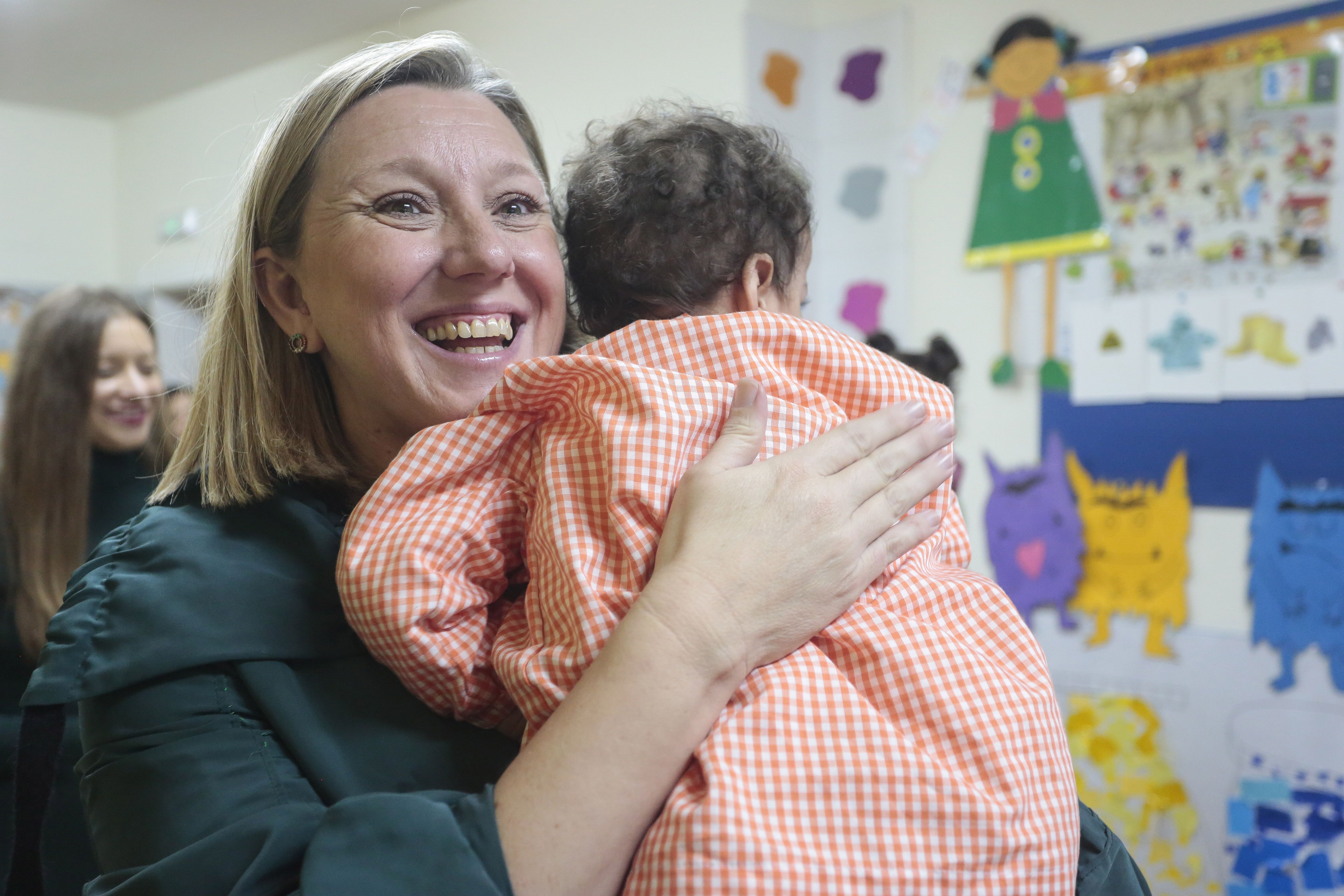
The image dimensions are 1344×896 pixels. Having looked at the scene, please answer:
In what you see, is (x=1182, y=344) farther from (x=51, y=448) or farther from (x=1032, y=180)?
(x=51, y=448)

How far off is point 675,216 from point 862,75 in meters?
2.28

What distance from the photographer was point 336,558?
1.07 metres

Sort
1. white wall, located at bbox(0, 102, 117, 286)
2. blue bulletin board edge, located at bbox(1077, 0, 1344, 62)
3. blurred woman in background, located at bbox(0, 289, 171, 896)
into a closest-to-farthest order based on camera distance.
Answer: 1. blurred woman in background, located at bbox(0, 289, 171, 896)
2. blue bulletin board edge, located at bbox(1077, 0, 1344, 62)
3. white wall, located at bbox(0, 102, 117, 286)

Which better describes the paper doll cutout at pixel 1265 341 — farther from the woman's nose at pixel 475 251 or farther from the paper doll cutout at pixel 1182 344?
the woman's nose at pixel 475 251

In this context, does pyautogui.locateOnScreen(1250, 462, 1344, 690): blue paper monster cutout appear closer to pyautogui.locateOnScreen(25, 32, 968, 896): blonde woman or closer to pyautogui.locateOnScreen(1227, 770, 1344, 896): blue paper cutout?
pyautogui.locateOnScreen(1227, 770, 1344, 896): blue paper cutout

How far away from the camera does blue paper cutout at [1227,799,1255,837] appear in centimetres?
254

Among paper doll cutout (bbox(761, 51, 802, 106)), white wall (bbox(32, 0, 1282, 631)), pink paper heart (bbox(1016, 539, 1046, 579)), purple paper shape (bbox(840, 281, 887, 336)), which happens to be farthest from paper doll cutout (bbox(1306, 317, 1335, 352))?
paper doll cutout (bbox(761, 51, 802, 106))

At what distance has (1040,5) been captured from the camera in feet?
9.21

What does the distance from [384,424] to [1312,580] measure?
2.35m

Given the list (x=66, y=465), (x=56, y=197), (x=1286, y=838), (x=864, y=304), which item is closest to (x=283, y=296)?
(x=66, y=465)

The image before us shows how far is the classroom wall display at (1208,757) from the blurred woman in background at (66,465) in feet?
8.12

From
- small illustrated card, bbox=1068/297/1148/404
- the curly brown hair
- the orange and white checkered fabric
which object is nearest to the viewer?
the orange and white checkered fabric

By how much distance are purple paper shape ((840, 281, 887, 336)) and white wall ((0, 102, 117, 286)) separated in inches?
179

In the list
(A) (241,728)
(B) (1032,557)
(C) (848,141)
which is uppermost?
(C) (848,141)
